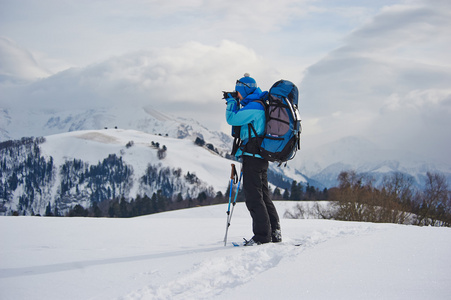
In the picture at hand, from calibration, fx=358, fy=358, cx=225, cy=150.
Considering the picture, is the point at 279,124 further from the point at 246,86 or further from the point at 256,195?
the point at 256,195

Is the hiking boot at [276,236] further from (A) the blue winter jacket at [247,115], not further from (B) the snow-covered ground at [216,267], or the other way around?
(A) the blue winter jacket at [247,115]

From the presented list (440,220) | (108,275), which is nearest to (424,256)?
(108,275)

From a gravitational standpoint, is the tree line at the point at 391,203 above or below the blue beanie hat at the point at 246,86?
below

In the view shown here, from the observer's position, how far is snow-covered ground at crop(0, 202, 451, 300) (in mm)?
3600

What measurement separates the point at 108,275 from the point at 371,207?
52.0m

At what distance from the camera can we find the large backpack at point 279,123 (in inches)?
251

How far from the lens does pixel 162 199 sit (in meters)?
134

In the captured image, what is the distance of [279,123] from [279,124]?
0.7 inches

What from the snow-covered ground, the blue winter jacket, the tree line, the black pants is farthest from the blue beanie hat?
the tree line

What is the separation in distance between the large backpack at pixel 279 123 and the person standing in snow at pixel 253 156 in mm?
117

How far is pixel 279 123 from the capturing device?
638 centimetres

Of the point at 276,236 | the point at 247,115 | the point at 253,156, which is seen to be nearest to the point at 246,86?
the point at 247,115

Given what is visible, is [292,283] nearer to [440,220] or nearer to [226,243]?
[226,243]

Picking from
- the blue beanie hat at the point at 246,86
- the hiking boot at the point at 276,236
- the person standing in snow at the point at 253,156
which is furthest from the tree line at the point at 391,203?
the blue beanie hat at the point at 246,86
